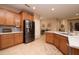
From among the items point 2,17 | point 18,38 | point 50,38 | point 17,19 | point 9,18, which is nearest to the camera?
point 2,17

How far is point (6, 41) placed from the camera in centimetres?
559

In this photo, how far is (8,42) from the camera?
5773 millimetres

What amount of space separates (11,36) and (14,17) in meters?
1.56

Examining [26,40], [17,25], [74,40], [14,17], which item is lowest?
[26,40]

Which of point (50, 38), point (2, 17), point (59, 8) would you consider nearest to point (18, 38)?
point (2, 17)

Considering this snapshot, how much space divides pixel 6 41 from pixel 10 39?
40cm

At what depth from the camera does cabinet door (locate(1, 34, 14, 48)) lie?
5.33 meters

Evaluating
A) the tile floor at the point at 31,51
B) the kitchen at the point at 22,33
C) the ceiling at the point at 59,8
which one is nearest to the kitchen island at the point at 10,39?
the kitchen at the point at 22,33

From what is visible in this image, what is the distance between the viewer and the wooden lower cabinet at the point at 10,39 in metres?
5.30

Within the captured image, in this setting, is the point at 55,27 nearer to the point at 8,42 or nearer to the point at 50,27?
the point at 50,27

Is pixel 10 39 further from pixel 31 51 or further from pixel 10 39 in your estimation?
pixel 31 51

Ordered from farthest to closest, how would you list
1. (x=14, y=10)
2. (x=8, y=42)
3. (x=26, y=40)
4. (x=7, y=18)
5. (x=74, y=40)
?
(x=26, y=40), (x=14, y=10), (x=7, y=18), (x=8, y=42), (x=74, y=40)

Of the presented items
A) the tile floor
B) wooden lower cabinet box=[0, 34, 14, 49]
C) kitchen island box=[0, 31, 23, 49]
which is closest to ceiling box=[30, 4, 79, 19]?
kitchen island box=[0, 31, 23, 49]
